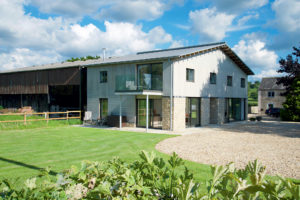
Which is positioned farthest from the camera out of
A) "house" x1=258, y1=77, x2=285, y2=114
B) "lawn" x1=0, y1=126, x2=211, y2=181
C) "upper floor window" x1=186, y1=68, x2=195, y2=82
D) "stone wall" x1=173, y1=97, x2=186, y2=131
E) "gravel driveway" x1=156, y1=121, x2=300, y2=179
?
"house" x1=258, y1=77, x2=285, y2=114

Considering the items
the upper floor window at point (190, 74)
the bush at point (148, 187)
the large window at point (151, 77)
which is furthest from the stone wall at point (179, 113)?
the bush at point (148, 187)

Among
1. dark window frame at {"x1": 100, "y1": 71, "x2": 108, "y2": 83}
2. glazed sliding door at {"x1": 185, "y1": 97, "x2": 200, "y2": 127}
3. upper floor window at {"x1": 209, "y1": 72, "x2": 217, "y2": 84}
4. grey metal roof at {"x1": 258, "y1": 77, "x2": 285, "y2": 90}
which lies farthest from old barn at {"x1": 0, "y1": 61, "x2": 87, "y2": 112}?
grey metal roof at {"x1": 258, "y1": 77, "x2": 285, "y2": 90}

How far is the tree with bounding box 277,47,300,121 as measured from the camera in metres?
24.0

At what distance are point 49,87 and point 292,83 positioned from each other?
984 inches

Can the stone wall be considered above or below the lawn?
above

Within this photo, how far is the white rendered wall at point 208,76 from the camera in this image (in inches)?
646

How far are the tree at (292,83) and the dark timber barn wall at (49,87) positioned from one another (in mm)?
20183

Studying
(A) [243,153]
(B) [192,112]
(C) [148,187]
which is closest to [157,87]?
(B) [192,112]

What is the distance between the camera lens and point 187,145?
408 inches

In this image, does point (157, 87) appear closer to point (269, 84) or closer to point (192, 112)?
point (192, 112)

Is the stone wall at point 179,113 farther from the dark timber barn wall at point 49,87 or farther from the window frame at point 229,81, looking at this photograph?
the dark timber barn wall at point 49,87

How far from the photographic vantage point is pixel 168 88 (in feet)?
51.6

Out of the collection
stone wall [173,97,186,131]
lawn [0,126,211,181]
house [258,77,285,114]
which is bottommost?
lawn [0,126,211,181]

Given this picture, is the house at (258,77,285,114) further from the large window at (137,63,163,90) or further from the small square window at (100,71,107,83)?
the small square window at (100,71,107,83)
